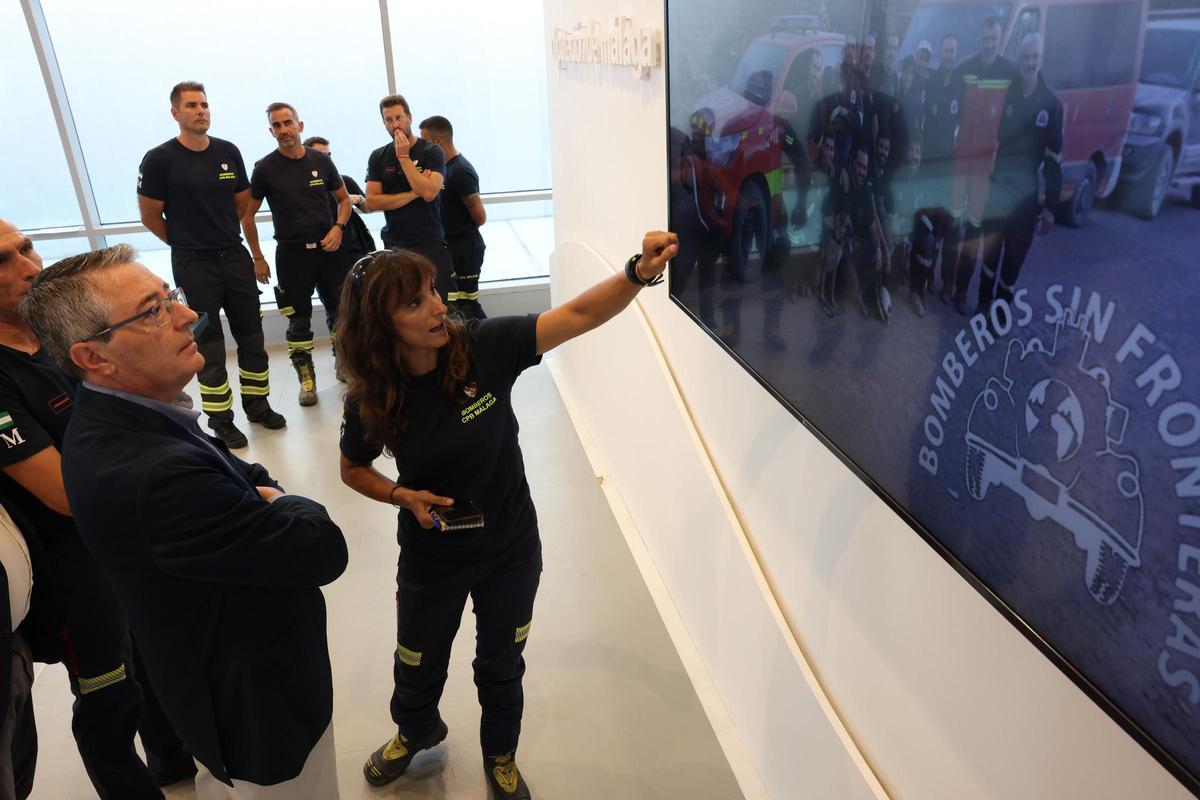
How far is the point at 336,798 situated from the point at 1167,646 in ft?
5.87

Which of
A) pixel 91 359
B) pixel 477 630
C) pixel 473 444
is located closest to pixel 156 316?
pixel 91 359

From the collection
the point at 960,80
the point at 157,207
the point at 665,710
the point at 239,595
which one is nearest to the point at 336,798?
the point at 239,595

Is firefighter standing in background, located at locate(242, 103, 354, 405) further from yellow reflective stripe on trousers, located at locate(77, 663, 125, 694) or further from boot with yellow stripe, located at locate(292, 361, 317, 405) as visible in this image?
yellow reflective stripe on trousers, located at locate(77, 663, 125, 694)

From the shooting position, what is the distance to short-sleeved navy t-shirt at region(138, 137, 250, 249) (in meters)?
4.42

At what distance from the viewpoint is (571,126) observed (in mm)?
4305

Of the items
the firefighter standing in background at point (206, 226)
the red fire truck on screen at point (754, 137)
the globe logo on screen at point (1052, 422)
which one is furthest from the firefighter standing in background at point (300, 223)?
the globe logo on screen at point (1052, 422)

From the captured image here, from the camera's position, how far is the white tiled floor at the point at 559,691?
2.64m

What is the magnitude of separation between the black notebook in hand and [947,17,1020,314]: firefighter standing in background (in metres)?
1.28

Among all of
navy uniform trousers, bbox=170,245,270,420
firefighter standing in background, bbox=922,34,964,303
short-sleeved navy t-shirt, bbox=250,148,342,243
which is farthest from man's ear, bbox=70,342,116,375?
short-sleeved navy t-shirt, bbox=250,148,342,243

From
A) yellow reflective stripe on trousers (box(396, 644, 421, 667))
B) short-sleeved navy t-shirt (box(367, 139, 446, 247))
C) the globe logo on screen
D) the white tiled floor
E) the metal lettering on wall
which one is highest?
the metal lettering on wall

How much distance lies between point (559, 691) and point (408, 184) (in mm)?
3450

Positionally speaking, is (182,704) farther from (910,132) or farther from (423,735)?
(910,132)

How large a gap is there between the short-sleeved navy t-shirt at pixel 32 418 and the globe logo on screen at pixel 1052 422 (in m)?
1.95

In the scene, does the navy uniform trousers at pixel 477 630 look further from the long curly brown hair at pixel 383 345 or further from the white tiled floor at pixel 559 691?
the long curly brown hair at pixel 383 345
